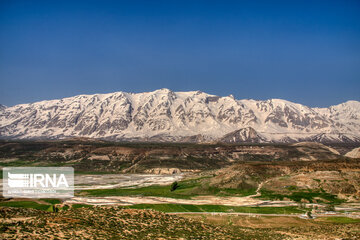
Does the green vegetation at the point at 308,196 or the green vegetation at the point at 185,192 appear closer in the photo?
the green vegetation at the point at 308,196

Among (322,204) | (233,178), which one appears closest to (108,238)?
(322,204)

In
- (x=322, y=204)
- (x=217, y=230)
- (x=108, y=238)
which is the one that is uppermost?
(x=108, y=238)

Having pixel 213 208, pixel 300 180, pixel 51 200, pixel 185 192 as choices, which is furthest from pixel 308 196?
pixel 51 200

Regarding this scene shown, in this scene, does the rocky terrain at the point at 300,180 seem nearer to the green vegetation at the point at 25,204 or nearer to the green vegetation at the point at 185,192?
the green vegetation at the point at 185,192

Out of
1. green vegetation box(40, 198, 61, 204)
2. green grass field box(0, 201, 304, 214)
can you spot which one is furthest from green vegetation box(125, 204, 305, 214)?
green vegetation box(40, 198, 61, 204)

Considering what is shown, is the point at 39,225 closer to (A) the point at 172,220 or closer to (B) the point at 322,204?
(A) the point at 172,220

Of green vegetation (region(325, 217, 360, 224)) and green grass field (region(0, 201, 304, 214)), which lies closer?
green vegetation (region(325, 217, 360, 224))

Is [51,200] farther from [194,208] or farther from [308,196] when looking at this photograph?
[308,196]

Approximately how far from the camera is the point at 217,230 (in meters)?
39.6

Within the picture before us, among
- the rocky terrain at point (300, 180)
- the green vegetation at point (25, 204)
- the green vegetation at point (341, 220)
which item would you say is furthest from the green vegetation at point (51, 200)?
the green vegetation at point (341, 220)

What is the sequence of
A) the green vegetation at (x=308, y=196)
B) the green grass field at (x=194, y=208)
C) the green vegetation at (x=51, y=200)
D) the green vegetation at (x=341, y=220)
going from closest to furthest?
1. the green vegetation at (x=341, y=220)
2. the green grass field at (x=194, y=208)
3. the green vegetation at (x=51, y=200)
4. the green vegetation at (x=308, y=196)

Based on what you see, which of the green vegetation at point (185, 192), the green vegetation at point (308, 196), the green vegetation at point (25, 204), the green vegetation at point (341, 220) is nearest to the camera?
the green vegetation at point (341, 220)

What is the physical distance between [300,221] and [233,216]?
14.4 m

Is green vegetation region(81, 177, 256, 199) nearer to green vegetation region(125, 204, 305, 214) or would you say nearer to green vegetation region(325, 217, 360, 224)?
green vegetation region(125, 204, 305, 214)
